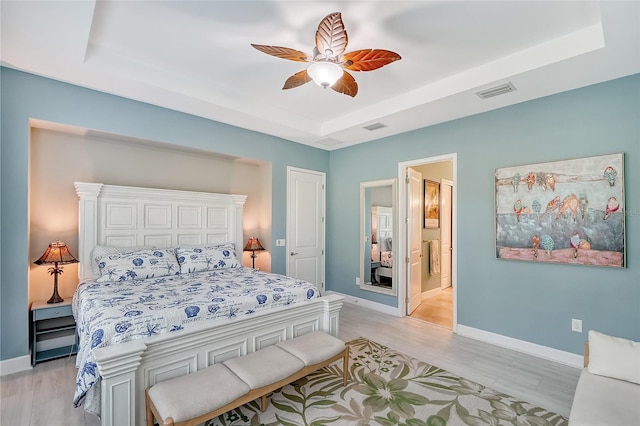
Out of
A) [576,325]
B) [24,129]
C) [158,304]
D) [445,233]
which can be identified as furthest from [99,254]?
[445,233]

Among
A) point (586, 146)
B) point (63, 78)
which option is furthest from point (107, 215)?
point (586, 146)

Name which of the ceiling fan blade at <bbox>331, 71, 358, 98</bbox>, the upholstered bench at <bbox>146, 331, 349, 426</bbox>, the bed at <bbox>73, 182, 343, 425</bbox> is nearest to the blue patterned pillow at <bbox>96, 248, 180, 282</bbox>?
the bed at <bbox>73, 182, 343, 425</bbox>

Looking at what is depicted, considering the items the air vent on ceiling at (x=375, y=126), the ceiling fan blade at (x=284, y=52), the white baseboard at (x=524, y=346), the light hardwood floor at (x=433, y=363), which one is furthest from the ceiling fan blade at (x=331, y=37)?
the white baseboard at (x=524, y=346)

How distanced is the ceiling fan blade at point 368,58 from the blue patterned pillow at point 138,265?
2.83 m

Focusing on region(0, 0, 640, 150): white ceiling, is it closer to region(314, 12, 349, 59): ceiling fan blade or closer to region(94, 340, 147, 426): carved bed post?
region(314, 12, 349, 59): ceiling fan blade

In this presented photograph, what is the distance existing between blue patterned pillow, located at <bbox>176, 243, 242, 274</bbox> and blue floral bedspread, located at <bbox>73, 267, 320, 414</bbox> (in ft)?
0.64

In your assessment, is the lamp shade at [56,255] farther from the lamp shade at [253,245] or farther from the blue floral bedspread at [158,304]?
the lamp shade at [253,245]

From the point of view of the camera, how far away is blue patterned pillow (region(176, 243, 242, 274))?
12.0 ft

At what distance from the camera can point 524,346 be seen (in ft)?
10.7

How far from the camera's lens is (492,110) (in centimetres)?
357

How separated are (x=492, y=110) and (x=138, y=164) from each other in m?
Result: 4.40

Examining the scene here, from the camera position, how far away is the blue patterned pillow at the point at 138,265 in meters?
3.11

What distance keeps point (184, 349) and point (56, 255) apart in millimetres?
1887

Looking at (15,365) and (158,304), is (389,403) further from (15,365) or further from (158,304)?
(15,365)
